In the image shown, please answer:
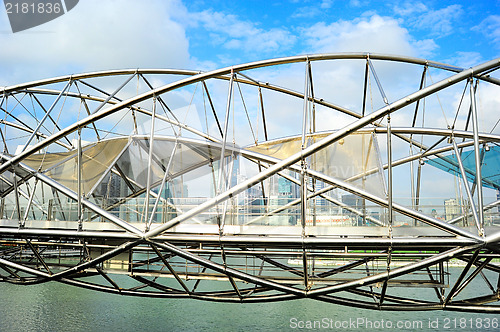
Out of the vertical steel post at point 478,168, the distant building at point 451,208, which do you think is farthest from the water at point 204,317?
the vertical steel post at point 478,168

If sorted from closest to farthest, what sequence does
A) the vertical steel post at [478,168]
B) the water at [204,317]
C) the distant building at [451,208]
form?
1. the vertical steel post at [478,168]
2. the distant building at [451,208]
3. the water at [204,317]

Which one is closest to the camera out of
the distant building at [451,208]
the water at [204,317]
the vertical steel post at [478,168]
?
the vertical steel post at [478,168]

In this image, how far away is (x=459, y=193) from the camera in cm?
2098

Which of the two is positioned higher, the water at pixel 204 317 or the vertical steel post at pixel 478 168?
the vertical steel post at pixel 478 168

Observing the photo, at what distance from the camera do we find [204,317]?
108ft

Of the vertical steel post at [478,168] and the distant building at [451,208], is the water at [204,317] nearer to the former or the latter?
the distant building at [451,208]

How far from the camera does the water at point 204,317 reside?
98.5ft

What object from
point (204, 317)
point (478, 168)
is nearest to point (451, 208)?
point (478, 168)

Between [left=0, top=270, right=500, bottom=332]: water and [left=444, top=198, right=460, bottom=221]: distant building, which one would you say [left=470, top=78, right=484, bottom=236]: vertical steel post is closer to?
[left=444, top=198, right=460, bottom=221]: distant building

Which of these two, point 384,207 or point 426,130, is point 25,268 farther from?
point 426,130

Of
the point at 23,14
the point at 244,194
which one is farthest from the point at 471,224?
the point at 23,14

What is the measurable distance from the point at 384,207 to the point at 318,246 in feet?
11.3

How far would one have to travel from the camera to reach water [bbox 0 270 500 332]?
30.0m

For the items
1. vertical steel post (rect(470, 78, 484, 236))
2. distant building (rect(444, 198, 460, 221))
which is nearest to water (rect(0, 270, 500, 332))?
distant building (rect(444, 198, 460, 221))
